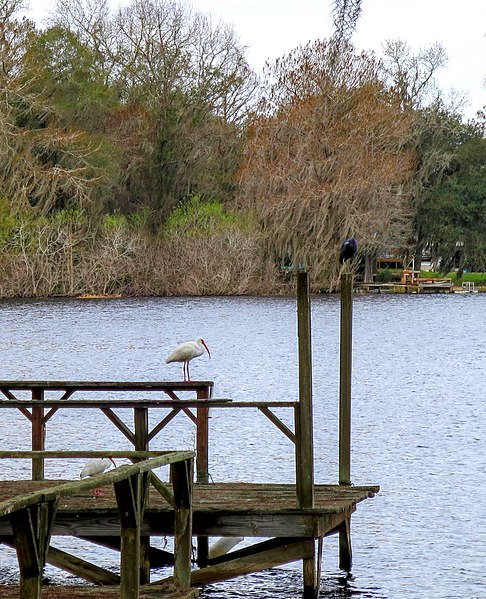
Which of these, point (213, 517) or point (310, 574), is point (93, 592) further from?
point (310, 574)

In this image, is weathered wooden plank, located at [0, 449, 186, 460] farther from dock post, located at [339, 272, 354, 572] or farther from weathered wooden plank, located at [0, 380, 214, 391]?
dock post, located at [339, 272, 354, 572]

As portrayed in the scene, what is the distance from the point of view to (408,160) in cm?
7700

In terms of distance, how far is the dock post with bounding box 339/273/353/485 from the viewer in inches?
538

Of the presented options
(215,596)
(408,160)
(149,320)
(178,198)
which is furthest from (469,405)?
(178,198)

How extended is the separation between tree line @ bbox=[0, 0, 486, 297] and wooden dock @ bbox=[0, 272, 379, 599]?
182 feet

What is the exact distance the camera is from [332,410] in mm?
29438

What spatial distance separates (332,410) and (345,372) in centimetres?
1556

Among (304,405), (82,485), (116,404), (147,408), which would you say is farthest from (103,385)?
(82,485)

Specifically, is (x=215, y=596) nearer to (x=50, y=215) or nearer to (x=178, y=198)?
(x=50, y=215)

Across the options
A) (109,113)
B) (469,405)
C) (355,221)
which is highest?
(109,113)

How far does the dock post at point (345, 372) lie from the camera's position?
44.8ft

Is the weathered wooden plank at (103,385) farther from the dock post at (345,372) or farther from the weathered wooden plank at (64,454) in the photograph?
the weathered wooden plank at (64,454)

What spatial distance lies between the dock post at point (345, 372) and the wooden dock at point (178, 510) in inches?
0.5

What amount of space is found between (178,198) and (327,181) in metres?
12.5
